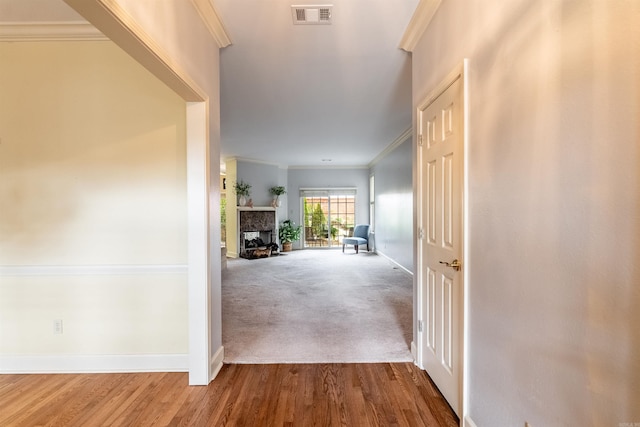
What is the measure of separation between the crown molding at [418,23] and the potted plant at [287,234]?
6777mm

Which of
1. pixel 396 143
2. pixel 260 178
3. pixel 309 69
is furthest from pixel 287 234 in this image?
pixel 309 69

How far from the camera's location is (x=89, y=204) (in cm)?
222

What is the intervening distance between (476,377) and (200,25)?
9.22ft

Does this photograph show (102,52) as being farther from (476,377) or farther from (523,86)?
(476,377)

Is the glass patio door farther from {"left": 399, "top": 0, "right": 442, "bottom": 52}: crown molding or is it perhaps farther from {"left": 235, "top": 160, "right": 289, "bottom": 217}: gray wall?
{"left": 399, "top": 0, "right": 442, "bottom": 52}: crown molding

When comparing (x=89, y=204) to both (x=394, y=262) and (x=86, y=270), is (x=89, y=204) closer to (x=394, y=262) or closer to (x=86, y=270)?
(x=86, y=270)

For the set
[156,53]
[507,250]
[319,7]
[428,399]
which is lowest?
[428,399]

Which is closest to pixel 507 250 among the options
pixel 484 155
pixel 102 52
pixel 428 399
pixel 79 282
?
pixel 484 155

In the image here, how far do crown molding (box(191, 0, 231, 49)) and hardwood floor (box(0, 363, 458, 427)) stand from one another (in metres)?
2.64

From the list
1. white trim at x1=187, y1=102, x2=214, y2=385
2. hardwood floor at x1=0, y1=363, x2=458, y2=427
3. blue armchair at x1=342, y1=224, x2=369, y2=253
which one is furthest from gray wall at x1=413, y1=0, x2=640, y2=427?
blue armchair at x1=342, y1=224, x2=369, y2=253

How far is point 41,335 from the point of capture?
2201mm

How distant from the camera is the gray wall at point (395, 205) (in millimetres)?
5309

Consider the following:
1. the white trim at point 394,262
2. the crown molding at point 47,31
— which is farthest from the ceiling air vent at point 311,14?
the white trim at point 394,262

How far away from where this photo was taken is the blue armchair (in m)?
8.14
